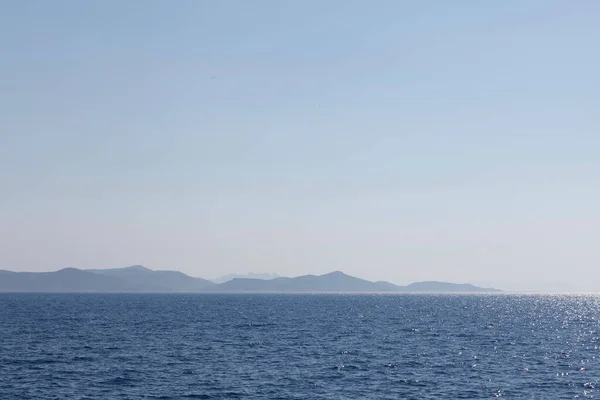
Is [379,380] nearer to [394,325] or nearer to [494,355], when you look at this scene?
[494,355]

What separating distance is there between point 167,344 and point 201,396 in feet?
124

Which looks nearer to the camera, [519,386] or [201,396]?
[201,396]

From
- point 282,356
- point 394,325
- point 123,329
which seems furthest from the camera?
point 394,325

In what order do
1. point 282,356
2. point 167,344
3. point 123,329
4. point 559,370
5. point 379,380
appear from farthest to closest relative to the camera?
1. point 123,329
2. point 167,344
3. point 282,356
4. point 559,370
5. point 379,380

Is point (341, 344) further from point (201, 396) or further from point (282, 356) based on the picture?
point (201, 396)

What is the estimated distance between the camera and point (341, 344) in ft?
327

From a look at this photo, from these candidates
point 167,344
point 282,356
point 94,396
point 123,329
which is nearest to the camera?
point 94,396

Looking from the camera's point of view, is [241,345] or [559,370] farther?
[241,345]

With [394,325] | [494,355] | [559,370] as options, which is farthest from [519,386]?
[394,325]

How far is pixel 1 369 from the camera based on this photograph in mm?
70688

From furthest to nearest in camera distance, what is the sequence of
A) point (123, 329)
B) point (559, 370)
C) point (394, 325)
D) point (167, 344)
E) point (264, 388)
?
1. point (394, 325)
2. point (123, 329)
3. point (167, 344)
4. point (559, 370)
5. point (264, 388)

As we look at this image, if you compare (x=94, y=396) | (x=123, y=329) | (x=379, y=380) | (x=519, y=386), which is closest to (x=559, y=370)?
(x=519, y=386)

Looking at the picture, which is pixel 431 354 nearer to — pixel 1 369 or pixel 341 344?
pixel 341 344

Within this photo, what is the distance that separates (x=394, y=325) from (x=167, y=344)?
60.5 meters
